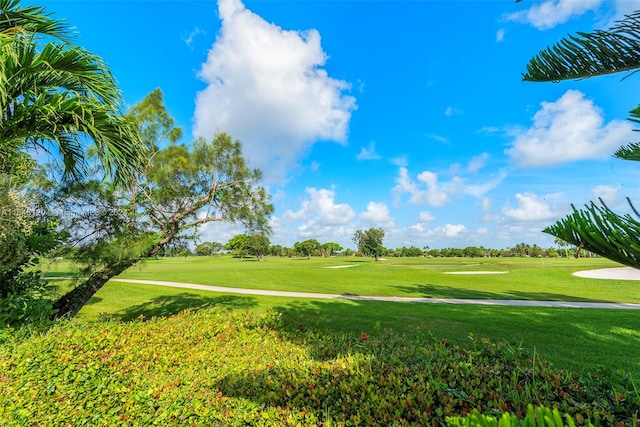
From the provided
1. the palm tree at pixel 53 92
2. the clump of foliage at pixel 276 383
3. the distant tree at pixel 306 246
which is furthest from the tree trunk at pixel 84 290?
the distant tree at pixel 306 246

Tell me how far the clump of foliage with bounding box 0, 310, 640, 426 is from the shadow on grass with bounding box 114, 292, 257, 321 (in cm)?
534

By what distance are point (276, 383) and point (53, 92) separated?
16.3ft

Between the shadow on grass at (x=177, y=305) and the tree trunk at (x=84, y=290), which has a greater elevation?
the tree trunk at (x=84, y=290)

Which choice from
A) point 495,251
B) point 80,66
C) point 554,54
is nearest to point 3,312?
point 80,66

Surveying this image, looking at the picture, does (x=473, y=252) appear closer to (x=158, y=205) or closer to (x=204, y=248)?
(x=204, y=248)

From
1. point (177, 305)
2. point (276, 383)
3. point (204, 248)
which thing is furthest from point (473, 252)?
point (276, 383)

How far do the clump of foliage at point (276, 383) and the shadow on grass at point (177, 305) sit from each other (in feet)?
17.5

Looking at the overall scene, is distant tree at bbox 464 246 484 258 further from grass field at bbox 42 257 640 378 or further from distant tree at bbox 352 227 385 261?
grass field at bbox 42 257 640 378

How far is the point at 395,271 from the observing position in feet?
92.7

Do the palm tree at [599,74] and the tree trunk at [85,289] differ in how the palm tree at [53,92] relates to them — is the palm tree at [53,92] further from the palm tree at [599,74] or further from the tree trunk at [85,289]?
the palm tree at [599,74]

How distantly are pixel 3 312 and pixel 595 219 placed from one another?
8.74 m

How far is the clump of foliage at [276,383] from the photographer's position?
2.91 meters

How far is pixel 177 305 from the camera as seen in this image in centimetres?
1209

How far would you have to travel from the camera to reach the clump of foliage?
2910 millimetres
